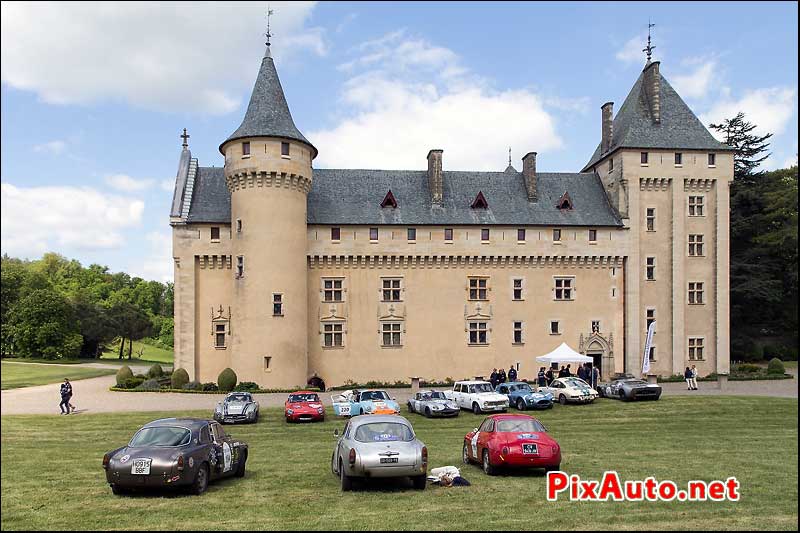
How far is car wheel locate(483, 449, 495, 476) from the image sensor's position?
1550 centimetres

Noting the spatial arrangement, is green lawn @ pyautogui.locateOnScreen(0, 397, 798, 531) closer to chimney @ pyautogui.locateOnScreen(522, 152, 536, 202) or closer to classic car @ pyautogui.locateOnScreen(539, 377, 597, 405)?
classic car @ pyautogui.locateOnScreen(539, 377, 597, 405)

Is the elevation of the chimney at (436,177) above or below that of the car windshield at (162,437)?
above

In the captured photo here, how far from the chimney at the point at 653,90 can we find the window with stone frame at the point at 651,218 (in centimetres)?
657

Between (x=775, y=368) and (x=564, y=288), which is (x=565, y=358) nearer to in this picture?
(x=564, y=288)

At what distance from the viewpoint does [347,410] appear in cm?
2905

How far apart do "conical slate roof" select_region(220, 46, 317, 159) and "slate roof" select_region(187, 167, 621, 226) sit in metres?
3.95

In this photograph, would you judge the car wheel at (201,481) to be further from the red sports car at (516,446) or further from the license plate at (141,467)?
the red sports car at (516,446)

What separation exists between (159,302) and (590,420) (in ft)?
349

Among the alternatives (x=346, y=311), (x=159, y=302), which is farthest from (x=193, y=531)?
(x=159, y=302)

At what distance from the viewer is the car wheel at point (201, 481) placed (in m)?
13.3

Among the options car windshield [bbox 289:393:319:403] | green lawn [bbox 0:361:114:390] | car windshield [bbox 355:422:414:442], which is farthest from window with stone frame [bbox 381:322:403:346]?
car windshield [bbox 355:422:414:442]

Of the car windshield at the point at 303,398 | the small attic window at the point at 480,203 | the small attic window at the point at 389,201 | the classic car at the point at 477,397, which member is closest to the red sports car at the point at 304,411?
the car windshield at the point at 303,398

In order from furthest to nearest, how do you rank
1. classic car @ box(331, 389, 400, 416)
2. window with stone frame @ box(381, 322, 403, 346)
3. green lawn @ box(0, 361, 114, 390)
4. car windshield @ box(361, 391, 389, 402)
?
green lawn @ box(0, 361, 114, 390) → window with stone frame @ box(381, 322, 403, 346) → car windshield @ box(361, 391, 389, 402) → classic car @ box(331, 389, 400, 416)

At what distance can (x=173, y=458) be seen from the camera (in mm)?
12867
